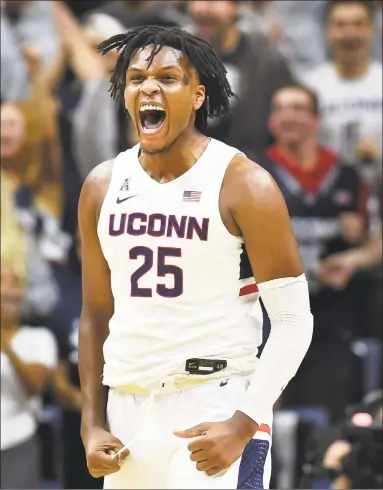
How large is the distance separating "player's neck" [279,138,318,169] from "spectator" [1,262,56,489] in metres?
1.57

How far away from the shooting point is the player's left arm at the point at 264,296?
2678 mm

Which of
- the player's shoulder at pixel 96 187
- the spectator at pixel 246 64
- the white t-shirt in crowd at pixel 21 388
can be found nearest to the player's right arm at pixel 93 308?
the player's shoulder at pixel 96 187

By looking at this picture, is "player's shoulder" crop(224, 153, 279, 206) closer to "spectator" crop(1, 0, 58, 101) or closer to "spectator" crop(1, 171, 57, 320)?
"spectator" crop(1, 171, 57, 320)

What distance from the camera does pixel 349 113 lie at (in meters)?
5.63

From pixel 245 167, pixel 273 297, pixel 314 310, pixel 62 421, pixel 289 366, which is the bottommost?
pixel 62 421

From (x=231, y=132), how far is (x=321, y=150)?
1.74 feet

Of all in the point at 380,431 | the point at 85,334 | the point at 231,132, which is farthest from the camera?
the point at 231,132

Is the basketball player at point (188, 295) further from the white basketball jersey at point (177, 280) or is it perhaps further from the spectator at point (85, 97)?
the spectator at point (85, 97)

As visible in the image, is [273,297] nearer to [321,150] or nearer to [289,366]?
[289,366]

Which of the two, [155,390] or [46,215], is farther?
[46,215]

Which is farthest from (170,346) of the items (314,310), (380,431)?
(314,310)

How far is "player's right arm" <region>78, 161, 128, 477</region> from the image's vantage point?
9.53ft

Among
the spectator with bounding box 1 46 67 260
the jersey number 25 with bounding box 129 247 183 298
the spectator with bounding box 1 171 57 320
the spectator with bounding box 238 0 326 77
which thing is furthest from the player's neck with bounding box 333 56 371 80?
the jersey number 25 with bounding box 129 247 183 298

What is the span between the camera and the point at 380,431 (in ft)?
13.5
